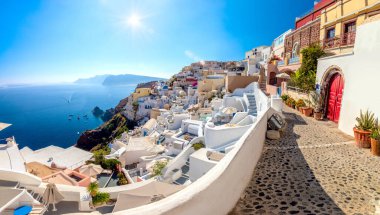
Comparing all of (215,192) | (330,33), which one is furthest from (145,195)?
(330,33)

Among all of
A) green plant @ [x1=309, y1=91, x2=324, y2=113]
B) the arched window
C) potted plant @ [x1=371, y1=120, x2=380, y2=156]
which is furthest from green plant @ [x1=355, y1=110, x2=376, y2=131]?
the arched window

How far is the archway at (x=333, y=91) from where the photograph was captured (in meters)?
8.80

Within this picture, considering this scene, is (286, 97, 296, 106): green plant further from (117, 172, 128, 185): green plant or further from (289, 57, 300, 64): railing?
(117, 172, 128, 185): green plant

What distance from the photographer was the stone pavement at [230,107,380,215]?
3.22 meters

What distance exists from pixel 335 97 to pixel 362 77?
10.2ft

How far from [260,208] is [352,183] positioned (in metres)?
2.33

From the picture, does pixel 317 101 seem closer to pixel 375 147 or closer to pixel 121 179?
pixel 375 147

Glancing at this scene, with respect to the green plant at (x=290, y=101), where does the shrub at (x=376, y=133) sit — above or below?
below

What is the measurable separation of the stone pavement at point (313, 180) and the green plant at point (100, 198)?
9.27 m

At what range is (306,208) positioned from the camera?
3203mm

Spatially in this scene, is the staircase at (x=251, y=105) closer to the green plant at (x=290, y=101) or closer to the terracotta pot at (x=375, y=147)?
the green plant at (x=290, y=101)

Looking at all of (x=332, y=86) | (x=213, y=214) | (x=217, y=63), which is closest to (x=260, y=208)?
(x=213, y=214)

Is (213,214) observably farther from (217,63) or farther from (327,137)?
(217,63)

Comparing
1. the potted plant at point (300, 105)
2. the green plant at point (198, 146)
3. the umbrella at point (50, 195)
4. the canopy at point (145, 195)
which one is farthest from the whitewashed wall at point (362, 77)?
the umbrella at point (50, 195)
